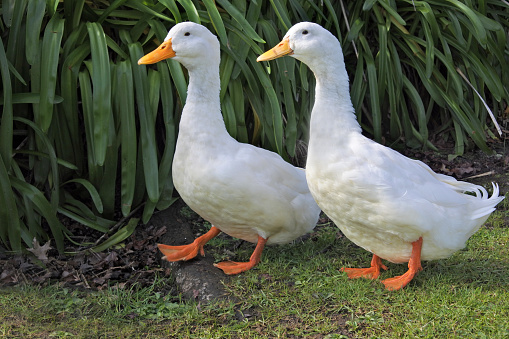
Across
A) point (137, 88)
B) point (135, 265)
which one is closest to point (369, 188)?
point (135, 265)

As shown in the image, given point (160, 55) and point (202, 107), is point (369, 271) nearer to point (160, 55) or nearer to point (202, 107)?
point (202, 107)

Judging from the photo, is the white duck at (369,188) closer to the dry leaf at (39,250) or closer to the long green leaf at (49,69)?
the long green leaf at (49,69)

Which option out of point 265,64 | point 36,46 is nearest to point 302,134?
point 265,64

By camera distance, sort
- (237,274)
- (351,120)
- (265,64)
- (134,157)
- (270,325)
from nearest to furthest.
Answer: (270,325) < (351,120) < (237,274) < (134,157) < (265,64)

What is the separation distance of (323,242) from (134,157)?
126cm

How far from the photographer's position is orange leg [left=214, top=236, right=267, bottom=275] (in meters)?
3.22

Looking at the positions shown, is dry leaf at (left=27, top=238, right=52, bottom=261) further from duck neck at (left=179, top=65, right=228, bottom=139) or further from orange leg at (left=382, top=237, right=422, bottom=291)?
orange leg at (left=382, top=237, right=422, bottom=291)

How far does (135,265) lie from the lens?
3.44 metres

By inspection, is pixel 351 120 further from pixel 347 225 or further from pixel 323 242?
pixel 323 242

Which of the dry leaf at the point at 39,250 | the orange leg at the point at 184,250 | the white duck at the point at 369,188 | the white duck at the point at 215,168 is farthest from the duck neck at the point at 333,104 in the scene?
the dry leaf at the point at 39,250

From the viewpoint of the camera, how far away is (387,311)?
9.18ft

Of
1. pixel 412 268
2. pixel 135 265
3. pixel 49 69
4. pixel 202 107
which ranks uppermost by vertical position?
pixel 49 69

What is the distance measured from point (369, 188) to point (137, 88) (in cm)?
161

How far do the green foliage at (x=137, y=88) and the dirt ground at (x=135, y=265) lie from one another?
0.11m
